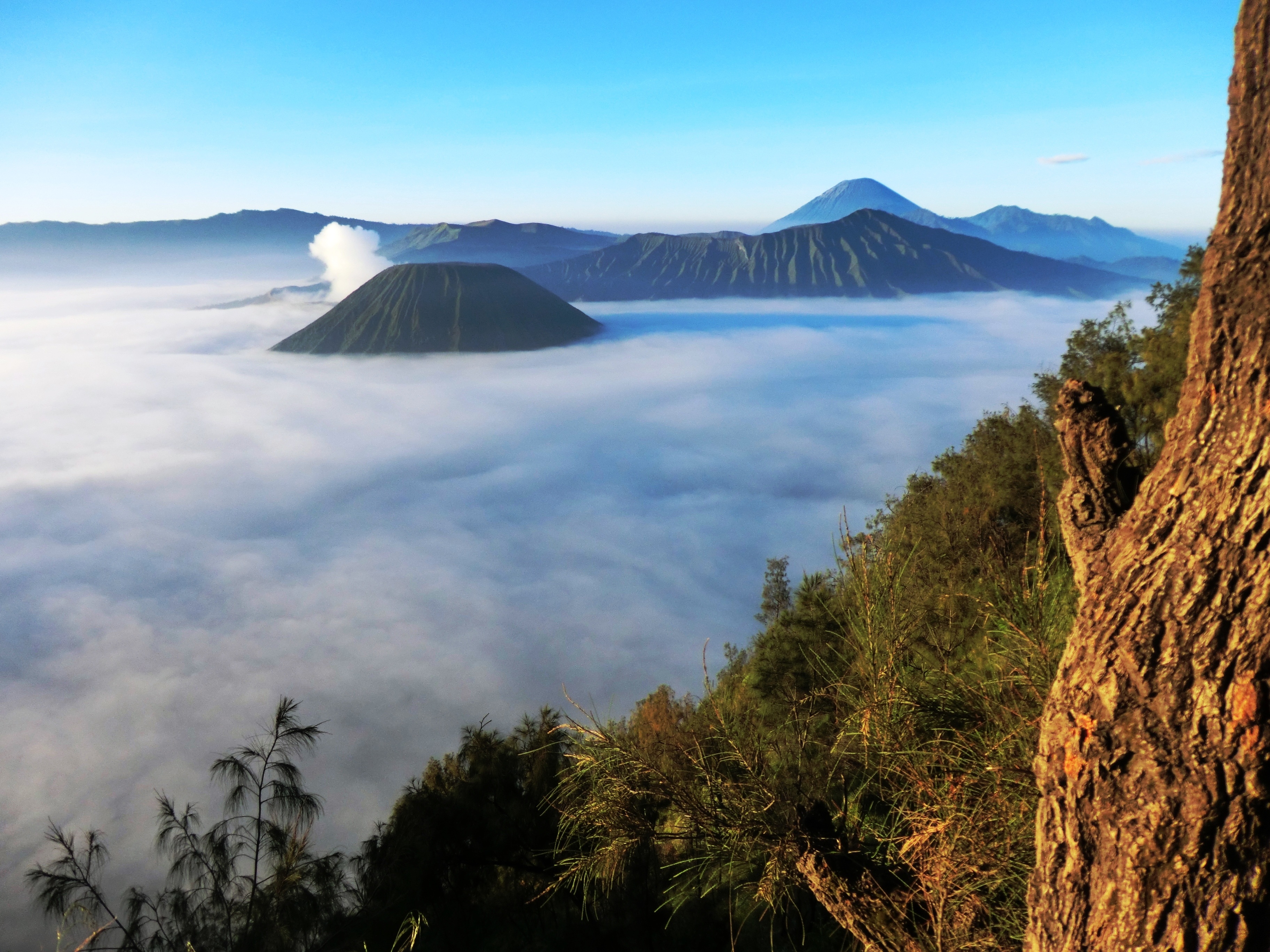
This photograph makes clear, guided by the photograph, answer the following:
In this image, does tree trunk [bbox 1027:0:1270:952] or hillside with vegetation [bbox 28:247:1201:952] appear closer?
tree trunk [bbox 1027:0:1270:952]

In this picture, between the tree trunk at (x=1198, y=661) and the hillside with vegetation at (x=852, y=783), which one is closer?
the tree trunk at (x=1198, y=661)

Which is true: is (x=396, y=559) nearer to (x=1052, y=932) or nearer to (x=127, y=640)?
(x=127, y=640)

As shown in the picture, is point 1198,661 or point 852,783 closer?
point 1198,661

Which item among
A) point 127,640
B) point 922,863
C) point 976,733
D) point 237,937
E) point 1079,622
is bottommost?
point 127,640

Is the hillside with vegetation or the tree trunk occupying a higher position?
the tree trunk

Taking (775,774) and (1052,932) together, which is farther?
(775,774)

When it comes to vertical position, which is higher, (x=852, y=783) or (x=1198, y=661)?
(x=1198, y=661)

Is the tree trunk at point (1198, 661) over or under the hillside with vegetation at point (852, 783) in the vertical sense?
over

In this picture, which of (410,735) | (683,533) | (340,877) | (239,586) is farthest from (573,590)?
(340,877)
